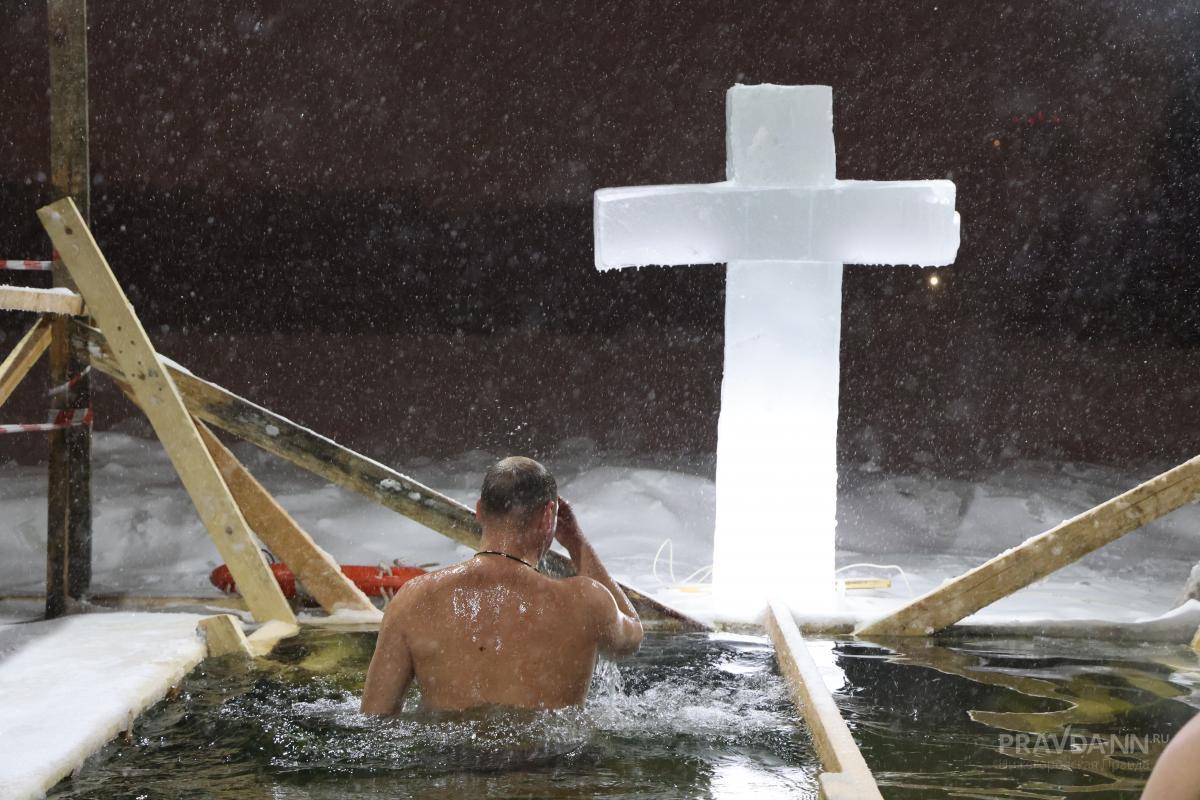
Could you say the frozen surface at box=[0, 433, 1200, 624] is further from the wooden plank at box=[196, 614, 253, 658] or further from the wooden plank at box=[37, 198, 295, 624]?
the wooden plank at box=[196, 614, 253, 658]

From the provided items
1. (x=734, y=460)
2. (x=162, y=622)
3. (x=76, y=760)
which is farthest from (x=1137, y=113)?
(x=76, y=760)

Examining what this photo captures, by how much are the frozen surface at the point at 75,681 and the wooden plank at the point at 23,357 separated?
1186mm

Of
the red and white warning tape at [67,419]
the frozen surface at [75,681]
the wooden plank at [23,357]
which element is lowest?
the frozen surface at [75,681]

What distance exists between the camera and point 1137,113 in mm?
14656

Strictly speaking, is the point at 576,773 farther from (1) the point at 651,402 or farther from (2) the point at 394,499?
(1) the point at 651,402

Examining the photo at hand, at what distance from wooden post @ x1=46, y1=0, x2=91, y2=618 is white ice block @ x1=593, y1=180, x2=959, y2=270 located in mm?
2877

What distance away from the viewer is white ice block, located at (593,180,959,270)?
5785mm

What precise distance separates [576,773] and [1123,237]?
14.2 metres

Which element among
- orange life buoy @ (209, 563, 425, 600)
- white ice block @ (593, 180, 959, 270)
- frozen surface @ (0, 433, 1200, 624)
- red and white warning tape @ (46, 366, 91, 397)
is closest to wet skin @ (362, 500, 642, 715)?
frozen surface @ (0, 433, 1200, 624)

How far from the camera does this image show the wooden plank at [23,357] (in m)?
5.39

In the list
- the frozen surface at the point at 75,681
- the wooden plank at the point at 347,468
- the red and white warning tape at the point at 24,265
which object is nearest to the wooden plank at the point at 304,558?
the wooden plank at the point at 347,468

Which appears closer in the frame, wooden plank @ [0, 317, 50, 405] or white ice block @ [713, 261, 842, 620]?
wooden plank @ [0, 317, 50, 405]

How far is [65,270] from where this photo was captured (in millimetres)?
5930

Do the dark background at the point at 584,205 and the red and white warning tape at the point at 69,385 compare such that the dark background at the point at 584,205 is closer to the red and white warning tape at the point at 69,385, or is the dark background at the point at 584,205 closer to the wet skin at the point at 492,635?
the red and white warning tape at the point at 69,385
